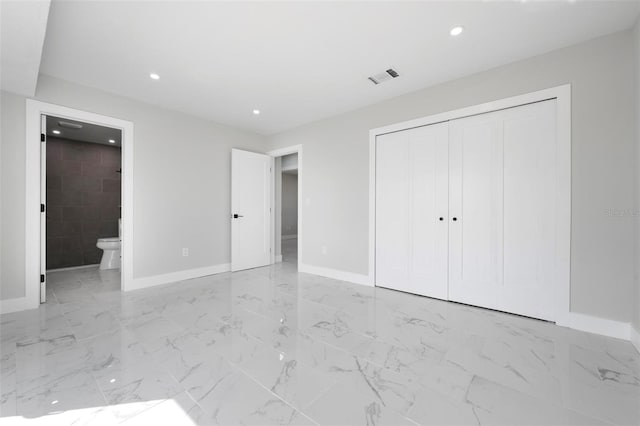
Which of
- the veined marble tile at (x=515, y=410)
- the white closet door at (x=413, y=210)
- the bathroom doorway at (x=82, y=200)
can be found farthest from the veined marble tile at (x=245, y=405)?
the bathroom doorway at (x=82, y=200)

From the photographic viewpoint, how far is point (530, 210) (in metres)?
2.50

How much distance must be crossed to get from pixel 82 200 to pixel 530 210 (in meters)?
6.74

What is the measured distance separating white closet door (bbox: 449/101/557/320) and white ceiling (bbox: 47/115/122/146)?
500 centimetres

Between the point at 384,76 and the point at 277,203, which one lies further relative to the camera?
the point at 277,203

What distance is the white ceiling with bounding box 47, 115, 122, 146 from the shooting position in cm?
406

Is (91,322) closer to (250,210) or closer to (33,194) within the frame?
(33,194)

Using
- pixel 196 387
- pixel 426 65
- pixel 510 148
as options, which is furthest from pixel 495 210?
pixel 196 387

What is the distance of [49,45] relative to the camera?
229 cm

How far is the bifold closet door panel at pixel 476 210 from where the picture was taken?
2.68 metres

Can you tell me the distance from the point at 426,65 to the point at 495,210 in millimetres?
1586

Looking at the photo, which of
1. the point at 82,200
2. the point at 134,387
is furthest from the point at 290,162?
the point at 134,387

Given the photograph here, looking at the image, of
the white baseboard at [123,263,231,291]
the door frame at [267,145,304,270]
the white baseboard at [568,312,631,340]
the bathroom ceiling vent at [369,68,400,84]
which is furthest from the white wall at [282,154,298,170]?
the white baseboard at [568,312,631,340]

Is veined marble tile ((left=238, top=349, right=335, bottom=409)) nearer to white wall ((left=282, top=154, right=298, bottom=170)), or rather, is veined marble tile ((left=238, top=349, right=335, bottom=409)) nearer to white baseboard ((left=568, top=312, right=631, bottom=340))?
white baseboard ((left=568, top=312, right=631, bottom=340))

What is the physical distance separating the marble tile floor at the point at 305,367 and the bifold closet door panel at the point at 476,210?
0.87 feet
